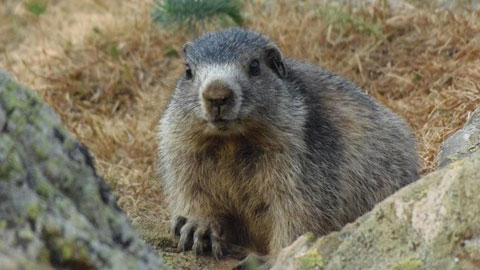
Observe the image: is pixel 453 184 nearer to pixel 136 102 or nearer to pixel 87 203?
pixel 87 203

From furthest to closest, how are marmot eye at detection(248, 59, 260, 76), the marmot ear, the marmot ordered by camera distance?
1. the marmot ear
2. marmot eye at detection(248, 59, 260, 76)
3. the marmot

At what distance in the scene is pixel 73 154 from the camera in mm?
2865

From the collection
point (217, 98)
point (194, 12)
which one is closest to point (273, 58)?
point (217, 98)

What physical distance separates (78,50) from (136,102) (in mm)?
936

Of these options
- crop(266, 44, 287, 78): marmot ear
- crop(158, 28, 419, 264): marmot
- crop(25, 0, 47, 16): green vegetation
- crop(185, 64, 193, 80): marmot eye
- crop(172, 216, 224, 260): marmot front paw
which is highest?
crop(25, 0, 47, 16): green vegetation

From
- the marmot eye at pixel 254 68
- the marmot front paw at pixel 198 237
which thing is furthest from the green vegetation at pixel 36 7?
the marmot front paw at pixel 198 237

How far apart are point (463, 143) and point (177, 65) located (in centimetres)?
357

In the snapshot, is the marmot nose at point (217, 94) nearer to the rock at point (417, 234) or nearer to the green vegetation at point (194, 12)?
the rock at point (417, 234)

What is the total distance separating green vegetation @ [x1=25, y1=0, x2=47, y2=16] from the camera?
1007 centimetres

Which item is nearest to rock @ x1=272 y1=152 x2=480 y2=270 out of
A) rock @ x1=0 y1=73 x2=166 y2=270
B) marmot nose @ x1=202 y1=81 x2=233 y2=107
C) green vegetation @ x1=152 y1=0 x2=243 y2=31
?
rock @ x1=0 y1=73 x2=166 y2=270

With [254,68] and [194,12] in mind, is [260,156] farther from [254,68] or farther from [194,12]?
[194,12]

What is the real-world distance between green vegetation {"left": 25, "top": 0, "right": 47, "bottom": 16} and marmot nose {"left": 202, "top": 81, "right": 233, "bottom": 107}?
5983 mm

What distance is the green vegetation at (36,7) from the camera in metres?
10.1

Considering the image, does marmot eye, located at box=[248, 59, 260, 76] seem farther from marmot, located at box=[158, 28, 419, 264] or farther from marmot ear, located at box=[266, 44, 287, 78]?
marmot ear, located at box=[266, 44, 287, 78]
